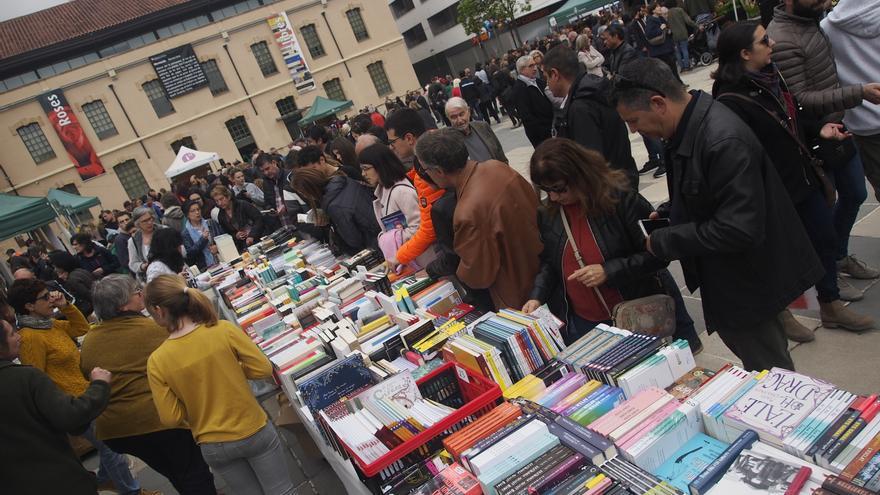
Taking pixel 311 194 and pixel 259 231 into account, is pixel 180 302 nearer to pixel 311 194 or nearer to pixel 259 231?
pixel 311 194

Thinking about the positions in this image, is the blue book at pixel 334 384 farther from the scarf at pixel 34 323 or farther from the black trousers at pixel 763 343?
the scarf at pixel 34 323

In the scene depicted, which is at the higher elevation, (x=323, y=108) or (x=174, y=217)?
(x=323, y=108)

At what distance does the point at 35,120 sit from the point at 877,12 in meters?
34.3

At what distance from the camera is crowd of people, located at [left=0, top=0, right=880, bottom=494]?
7.13 ft

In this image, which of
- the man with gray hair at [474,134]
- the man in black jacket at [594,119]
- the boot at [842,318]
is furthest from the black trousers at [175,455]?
the boot at [842,318]

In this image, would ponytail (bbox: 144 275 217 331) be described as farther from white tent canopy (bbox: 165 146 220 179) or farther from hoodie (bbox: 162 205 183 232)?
white tent canopy (bbox: 165 146 220 179)

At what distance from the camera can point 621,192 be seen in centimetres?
261

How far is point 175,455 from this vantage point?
3740 mm

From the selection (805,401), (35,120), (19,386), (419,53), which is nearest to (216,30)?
(35,120)

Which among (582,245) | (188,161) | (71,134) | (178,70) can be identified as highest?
(178,70)

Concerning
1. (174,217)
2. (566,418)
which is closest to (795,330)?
(566,418)

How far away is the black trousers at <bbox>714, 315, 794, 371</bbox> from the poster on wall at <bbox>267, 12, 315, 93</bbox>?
110 feet

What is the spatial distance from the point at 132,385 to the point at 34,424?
2.06ft

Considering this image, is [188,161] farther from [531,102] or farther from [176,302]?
[176,302]
